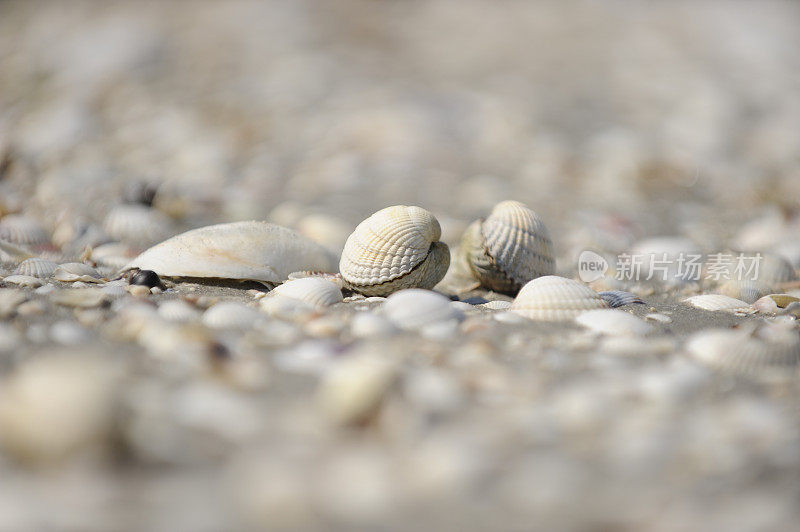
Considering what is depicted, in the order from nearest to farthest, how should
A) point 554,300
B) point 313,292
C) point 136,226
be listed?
point 554,300, point 313,292, point 136,226

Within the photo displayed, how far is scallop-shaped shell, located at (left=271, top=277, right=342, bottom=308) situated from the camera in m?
2.64

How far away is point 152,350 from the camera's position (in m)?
1.94

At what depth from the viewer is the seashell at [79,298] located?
7.72 feet

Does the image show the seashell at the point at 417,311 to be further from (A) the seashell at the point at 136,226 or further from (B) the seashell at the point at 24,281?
(A) the seashell at the point at 136,226

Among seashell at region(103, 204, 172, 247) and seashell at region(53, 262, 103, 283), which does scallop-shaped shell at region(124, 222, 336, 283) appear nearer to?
seashell at region(53, 262, 103, 283)

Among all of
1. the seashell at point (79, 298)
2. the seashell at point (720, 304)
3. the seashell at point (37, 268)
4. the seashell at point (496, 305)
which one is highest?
the seashell at point (79, 298)

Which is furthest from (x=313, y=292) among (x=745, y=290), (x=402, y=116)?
(x=402, y=116)

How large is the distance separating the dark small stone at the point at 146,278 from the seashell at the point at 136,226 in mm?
1101

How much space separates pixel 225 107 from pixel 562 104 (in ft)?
10.9

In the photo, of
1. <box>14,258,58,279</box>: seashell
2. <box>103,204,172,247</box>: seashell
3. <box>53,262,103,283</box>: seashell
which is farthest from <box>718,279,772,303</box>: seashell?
<box>14,258,58,279</box>: seashell

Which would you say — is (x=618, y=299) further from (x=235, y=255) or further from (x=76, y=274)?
(x=76, y=274)

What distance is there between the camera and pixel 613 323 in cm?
232

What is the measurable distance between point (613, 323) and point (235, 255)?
5.58 ft

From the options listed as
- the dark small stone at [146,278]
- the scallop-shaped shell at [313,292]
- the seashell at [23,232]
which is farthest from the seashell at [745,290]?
the seashell at [23,232]
